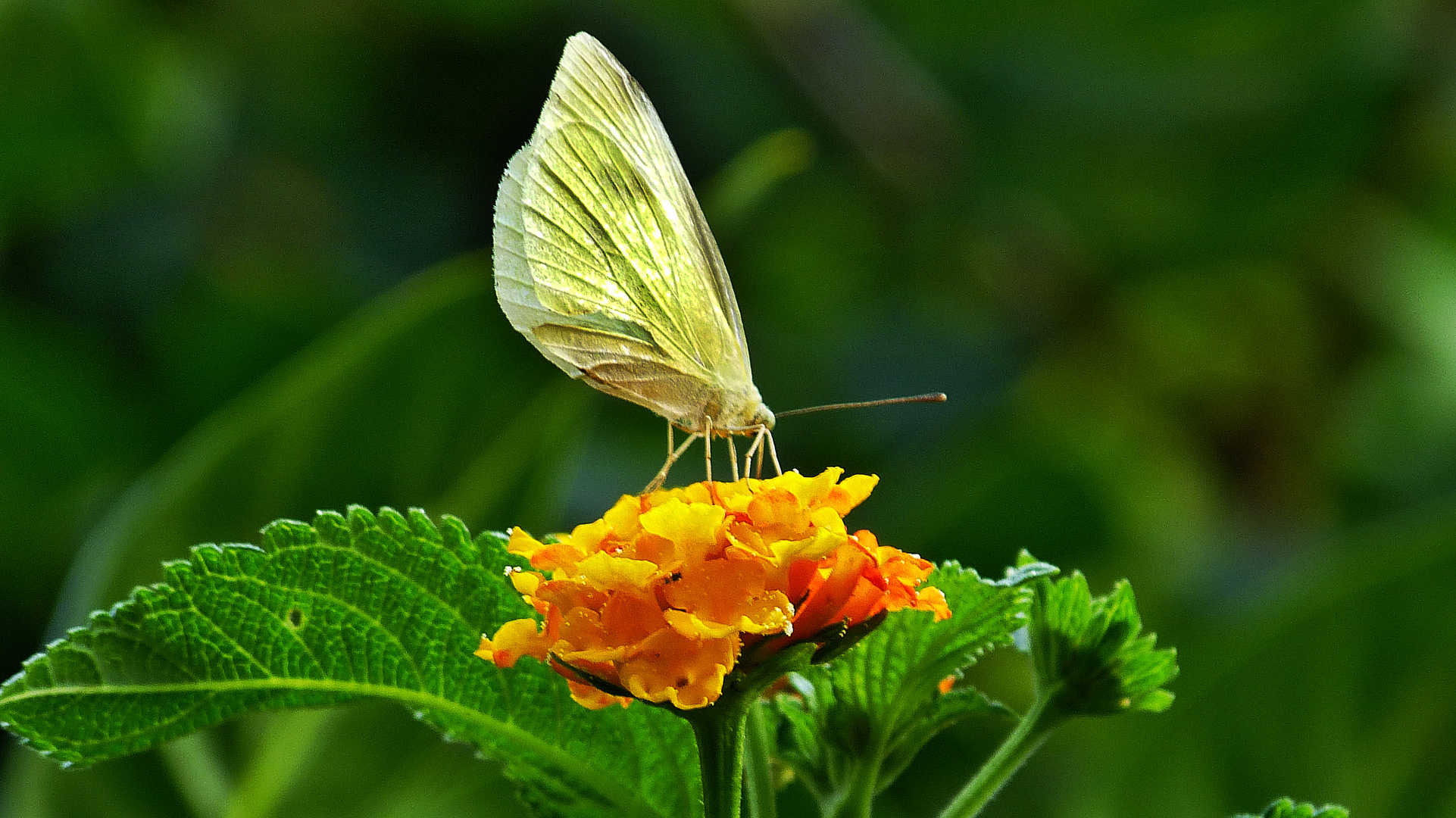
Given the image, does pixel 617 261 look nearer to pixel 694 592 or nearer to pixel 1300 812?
pixel 694 592

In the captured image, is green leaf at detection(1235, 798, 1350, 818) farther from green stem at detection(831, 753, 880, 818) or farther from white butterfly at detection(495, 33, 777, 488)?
white butterfly at detection(495, 33, 777, 488)

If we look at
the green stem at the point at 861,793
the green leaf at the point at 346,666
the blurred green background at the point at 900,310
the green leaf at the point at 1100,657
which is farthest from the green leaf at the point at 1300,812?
the blurred green background at the point at 900,310

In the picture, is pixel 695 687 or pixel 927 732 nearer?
pixel 695 687

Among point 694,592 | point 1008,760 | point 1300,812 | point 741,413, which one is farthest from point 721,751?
point 741,413

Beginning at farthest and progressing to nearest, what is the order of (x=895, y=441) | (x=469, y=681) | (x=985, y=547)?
(x=895, y=441)
(x=985, y=547)
(x=469, y=681)

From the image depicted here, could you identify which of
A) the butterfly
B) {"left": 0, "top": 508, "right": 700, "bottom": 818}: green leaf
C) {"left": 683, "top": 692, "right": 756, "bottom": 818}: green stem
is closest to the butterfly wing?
the butterfly

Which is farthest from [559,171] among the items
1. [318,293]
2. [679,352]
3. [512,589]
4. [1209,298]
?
[1209,298]

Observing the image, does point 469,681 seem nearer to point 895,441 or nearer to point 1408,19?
point 895,441
